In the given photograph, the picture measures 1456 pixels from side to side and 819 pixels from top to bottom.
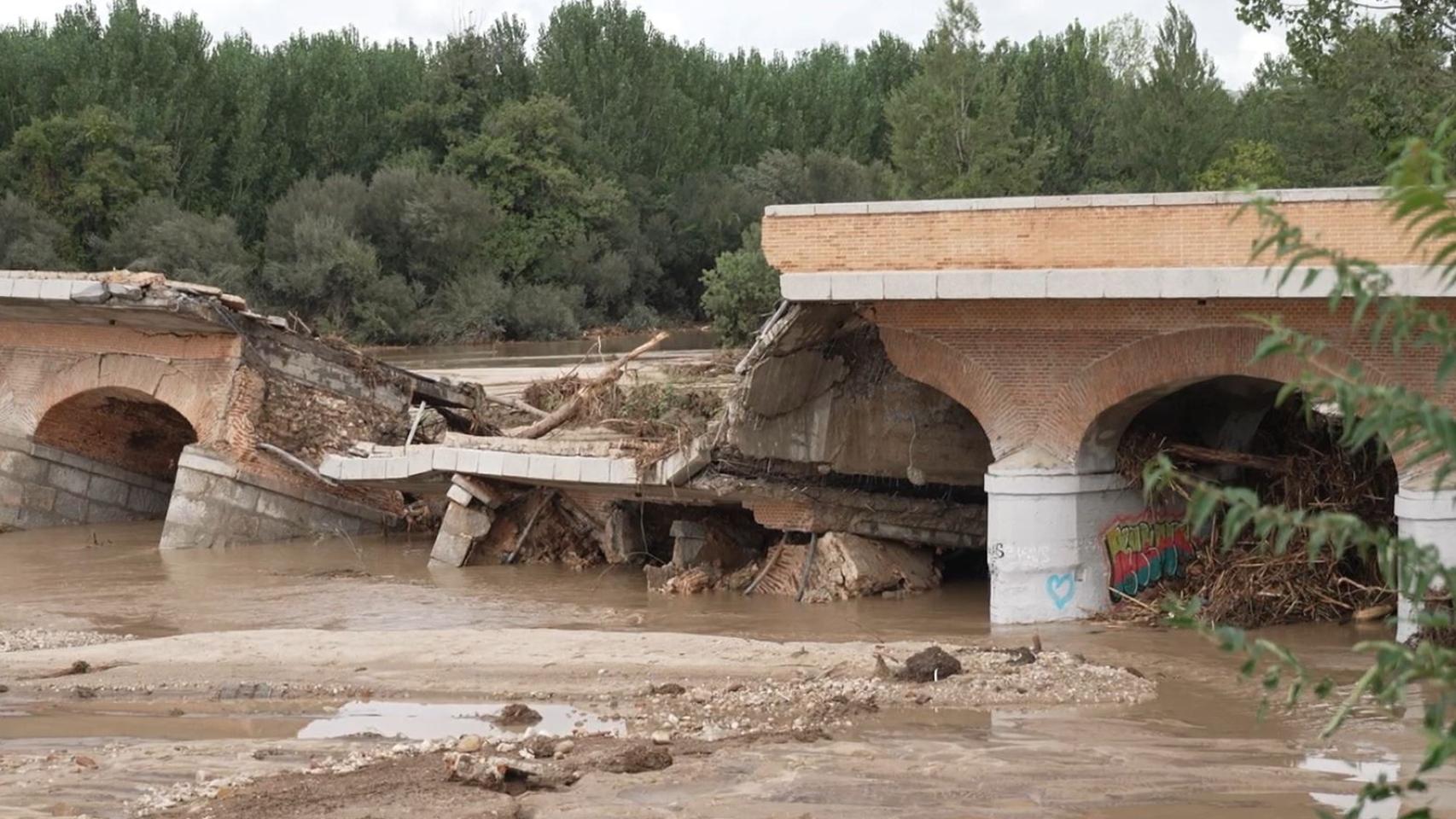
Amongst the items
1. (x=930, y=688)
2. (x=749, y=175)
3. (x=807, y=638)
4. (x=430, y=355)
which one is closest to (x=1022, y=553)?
(x=807, y=638)

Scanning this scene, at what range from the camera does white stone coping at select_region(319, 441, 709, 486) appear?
17250mm

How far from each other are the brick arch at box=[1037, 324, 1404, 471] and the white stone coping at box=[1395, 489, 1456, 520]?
95 centimetres

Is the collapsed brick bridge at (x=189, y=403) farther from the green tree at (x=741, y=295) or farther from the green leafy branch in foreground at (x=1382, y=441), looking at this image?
the green tree at (x=741, y=295)

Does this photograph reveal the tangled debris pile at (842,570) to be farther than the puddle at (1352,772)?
Yes

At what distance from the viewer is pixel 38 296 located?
19.9 metres

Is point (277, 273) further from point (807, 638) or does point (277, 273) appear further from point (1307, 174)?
point (807, 638)

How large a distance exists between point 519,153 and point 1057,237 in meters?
47.1

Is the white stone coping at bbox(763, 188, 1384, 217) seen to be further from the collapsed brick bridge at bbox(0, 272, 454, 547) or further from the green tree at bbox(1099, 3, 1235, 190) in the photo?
the green tree at bbox(1099, 3, 1235, 190)

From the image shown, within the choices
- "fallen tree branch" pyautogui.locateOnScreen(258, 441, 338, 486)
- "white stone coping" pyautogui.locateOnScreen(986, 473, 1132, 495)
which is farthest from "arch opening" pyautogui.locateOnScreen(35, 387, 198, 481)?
"white stone coping" pyautogui.locateOnScreen(986, 473, 1132, 495)

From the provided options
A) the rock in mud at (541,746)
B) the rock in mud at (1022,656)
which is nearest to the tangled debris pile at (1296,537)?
the rock in mud at (1022,656)

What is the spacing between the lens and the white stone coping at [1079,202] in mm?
13484

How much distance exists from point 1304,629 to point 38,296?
13.5m

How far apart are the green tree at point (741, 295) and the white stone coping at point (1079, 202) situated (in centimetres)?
2373

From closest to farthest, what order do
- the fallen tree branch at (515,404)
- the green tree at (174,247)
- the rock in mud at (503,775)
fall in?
the rock in mud at (503,775) → the fallen tree branch at (515,404) → the green tree at (174,247)
